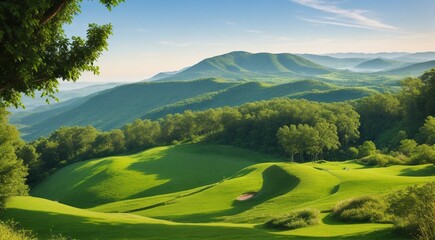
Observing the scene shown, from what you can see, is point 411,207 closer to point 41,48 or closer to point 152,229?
point 152,229

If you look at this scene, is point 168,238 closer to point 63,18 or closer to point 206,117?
point 63,18

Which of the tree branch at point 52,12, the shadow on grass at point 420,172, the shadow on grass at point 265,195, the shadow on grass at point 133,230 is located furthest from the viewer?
the shadow on grass at point 420,172

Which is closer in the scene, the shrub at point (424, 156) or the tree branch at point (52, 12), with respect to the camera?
the tree branch at point (52, 12)

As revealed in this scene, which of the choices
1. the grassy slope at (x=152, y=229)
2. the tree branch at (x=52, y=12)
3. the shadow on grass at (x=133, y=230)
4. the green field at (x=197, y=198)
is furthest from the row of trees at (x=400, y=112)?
the tree branch at (x=52, y=12)

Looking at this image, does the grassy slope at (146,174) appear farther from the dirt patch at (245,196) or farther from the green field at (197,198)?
the dirt patch at (245,196)

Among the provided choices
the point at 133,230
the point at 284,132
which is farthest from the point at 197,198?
the point at 284,132

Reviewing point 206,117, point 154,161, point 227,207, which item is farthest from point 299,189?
point 206,117

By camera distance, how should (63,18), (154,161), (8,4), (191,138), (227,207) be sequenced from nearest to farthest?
1. (8,4)
2. (63,18)
3. (227,207)
4. (154,161)
5. (191,138)

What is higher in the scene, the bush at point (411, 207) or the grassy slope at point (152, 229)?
the bush at point (411, 207)
